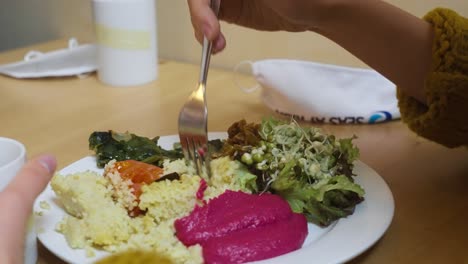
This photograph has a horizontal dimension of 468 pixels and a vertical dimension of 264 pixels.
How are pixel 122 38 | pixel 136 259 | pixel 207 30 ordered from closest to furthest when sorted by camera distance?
1. pixel 136 259
2. pixel 207 30
3. pixel 122 38

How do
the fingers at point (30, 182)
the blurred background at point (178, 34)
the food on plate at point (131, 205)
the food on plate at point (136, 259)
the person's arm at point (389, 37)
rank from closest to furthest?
the food on plate at point (136, 259)
the fingers at point (30, 182)
the food on plate at point (131, 205)
the person's arm at point (389, 37)
the blurred background at point (178, 34)

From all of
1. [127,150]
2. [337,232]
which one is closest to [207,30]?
[127,150]

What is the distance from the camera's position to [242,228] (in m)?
0.57

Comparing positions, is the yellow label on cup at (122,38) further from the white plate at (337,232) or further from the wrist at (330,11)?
the white plate at (337,232)

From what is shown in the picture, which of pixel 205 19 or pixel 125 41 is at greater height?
pixel 205 19

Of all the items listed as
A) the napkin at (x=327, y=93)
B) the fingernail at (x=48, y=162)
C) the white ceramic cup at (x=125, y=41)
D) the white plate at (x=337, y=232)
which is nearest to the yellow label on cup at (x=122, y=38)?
the white ceramic cup at (x=125, y=41)

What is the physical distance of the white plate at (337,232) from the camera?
0.53 meters

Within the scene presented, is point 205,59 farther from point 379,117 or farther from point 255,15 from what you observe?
point 379,117

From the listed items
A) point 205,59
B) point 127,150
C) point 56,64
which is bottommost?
point 56,64

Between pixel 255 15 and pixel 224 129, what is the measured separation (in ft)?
0.57

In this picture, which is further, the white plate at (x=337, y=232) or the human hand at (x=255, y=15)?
the human hand at (x=255, y=15)

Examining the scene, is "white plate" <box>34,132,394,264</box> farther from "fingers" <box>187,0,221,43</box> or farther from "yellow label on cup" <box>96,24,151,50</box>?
"yellow label on cup" <box>96,24,151,50</box>

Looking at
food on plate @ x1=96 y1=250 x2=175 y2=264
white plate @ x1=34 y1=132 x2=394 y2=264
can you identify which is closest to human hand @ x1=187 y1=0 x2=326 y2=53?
white plate @ x1=34 y1=132 x2=394 y2=264

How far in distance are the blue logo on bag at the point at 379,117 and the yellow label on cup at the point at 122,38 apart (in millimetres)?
456
